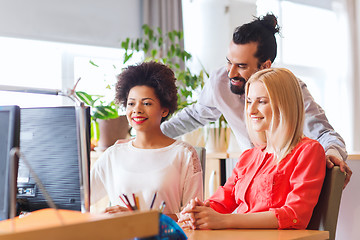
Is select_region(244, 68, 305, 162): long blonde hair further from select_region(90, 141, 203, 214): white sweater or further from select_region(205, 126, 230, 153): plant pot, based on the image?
select_region(205, 126, 230, 153): plant pot

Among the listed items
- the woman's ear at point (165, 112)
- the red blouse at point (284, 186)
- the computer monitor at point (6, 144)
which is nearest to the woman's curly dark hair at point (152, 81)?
the woman's ear at point (165, 112)

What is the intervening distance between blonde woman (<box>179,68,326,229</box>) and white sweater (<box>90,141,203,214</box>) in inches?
7.0

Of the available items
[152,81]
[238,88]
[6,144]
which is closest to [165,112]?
[152,81]

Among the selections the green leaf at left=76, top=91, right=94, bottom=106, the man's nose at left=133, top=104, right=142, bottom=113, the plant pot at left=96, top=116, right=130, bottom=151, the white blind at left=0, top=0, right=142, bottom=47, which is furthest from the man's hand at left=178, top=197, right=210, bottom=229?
the white blind at left=0, top=0, right=142, bottom=47

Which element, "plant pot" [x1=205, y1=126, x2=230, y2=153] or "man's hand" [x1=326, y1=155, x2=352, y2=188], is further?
"plant pot" [x1=205, y1=126, x2=230, y2=153]

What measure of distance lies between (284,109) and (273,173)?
202mm

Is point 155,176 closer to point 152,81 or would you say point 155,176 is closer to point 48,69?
point 152,81

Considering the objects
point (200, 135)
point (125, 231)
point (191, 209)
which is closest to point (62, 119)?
point (191, 209)

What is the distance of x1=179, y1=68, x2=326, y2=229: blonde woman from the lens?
4.77 ft

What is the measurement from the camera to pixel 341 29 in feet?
22.4

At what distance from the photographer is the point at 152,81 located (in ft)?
6.37

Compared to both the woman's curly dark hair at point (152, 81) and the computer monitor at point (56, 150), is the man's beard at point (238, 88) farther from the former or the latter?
the computer monitor at point (56, 150)

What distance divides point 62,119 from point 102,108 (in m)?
2.07

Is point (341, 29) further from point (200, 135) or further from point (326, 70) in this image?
point (200, 135)
